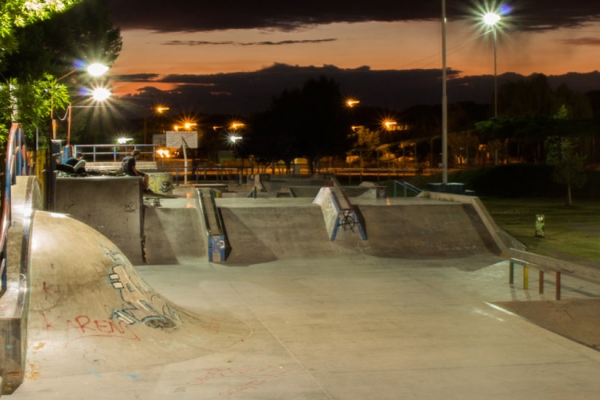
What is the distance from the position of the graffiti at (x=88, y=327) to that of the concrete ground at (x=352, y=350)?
0.11 metres

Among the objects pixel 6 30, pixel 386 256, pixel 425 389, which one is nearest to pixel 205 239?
pixel 386 256

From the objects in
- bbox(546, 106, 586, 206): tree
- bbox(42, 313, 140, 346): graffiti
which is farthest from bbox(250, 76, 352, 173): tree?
bbox(42, 313, 140, 346): graffiti

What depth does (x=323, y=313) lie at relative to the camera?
35.8 feet

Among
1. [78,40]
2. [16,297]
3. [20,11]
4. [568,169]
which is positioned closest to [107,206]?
[20,11]

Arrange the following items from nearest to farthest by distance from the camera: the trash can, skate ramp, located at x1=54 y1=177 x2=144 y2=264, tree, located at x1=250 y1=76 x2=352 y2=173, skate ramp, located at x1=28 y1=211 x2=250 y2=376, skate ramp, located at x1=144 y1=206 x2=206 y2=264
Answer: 1. skate ramp, located at x1=28 y1=211 x2=250 y2=376
2. skate ramp, located at x1=54 y1=177 x2=144 y2=264
3. skate ramp, located at x1=144 y1=206 x2=206 y2=264
4. the trash can
5. tree, located at x1=250 y1=76 x2=352 y2=173

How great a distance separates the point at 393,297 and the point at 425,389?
17.0 feet

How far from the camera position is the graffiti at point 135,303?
830 cm

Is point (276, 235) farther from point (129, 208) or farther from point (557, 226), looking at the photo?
point (557, 226)

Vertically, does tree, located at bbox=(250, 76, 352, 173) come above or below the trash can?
above

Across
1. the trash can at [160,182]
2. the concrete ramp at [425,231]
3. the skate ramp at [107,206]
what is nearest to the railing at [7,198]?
the skate ramp at [107,206]

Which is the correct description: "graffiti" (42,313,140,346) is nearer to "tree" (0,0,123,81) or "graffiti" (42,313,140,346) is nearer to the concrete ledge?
the concrete ledge

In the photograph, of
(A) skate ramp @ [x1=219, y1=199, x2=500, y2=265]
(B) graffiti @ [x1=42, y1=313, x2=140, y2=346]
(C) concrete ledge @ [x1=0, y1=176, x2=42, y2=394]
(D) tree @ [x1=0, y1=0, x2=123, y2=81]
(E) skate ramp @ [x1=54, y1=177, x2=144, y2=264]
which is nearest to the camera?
(C) concrete ledge @ [x1=0, y1=176, x2=42, y2=394]

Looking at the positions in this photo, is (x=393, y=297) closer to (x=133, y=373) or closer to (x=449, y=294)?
(x=449, y=294)

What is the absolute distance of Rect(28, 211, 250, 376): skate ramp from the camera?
7.53 meters
